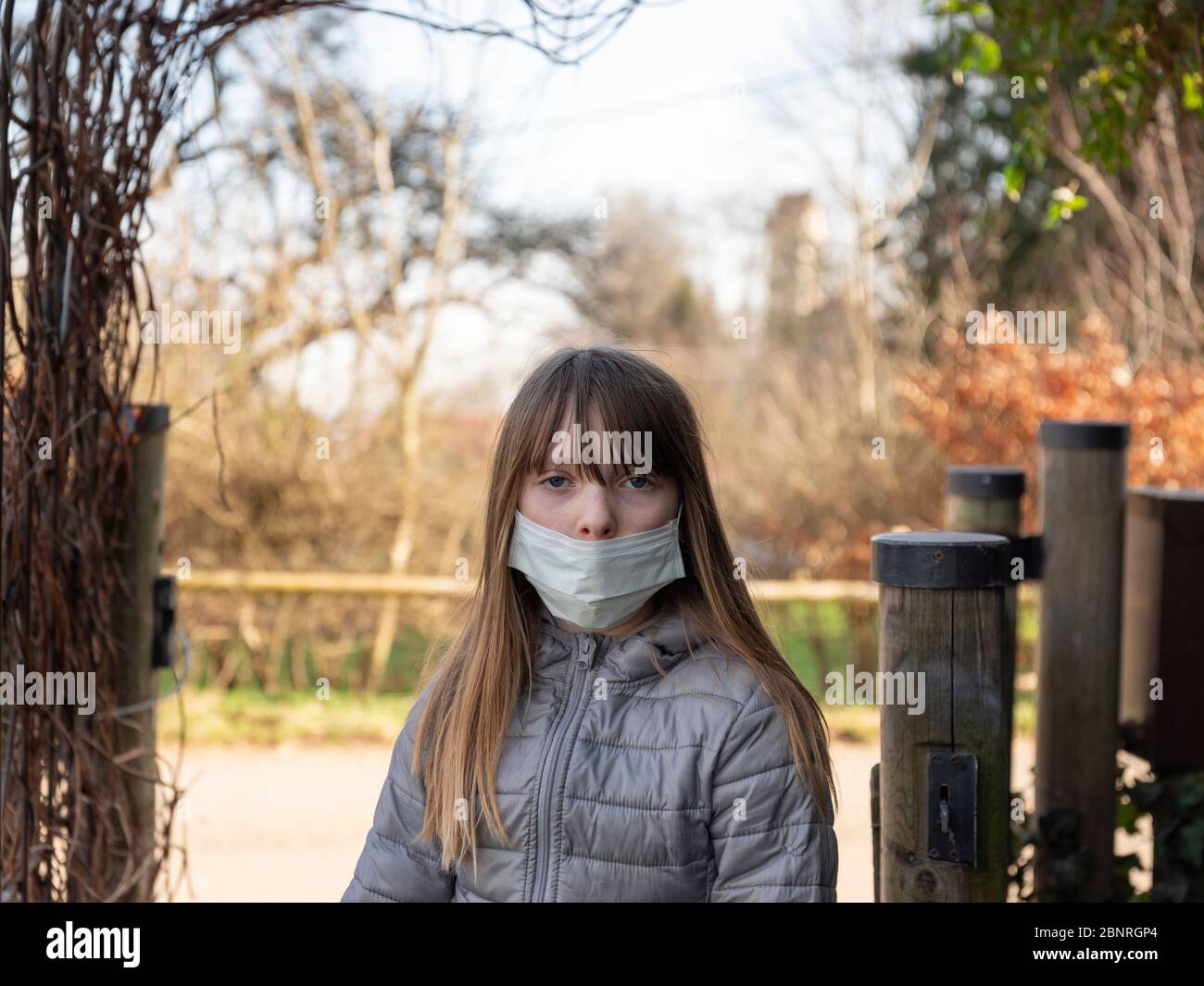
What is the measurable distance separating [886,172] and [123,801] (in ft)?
42.0

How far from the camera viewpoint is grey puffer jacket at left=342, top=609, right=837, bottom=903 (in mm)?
1733

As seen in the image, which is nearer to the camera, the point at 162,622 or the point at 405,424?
the point at 162,622

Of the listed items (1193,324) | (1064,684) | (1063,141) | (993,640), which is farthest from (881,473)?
(993,640)

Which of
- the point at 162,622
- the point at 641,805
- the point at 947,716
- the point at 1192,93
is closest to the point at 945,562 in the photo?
the point at 947,716

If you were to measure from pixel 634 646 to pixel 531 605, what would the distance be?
0.24 m

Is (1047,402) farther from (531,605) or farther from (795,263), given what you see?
(795,263)

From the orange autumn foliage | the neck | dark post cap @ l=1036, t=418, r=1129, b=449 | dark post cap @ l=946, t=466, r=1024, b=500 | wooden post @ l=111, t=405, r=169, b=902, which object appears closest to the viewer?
the neck

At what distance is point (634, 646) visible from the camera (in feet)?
6.28

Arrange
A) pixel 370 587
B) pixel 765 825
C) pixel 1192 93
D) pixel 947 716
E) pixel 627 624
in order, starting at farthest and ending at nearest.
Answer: pixel 370 587 < pixel 1192 93 < pixel 947 716 < pixel 627 624 < pixel 765 825

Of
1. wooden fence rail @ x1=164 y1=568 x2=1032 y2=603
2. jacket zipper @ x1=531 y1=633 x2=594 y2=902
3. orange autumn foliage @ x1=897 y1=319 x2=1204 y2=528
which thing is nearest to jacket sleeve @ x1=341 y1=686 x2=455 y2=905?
jacket zipper @ x1=531 y1=633 x2=594 y2=902

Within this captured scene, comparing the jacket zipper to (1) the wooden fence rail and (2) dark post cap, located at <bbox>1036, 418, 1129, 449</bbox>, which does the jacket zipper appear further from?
(1) the wooden fence rail

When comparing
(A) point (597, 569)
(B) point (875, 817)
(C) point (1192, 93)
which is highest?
(C) point (1192, 93)

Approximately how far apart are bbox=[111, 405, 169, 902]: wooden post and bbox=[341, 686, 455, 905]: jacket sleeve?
37.8 inches

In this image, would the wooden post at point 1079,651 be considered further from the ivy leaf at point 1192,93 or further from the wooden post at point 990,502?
the ivy leaf at point 1192,93
